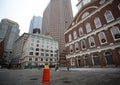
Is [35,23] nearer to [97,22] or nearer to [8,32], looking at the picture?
[8,32]

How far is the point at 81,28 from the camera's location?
777 inches

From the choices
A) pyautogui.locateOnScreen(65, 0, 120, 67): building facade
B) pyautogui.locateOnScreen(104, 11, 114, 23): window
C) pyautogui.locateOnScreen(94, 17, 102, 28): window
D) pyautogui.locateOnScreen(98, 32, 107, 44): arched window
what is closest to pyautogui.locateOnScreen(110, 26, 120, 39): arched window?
pyautogui.locateOnScreen(65, 0, 120, 67): building facade

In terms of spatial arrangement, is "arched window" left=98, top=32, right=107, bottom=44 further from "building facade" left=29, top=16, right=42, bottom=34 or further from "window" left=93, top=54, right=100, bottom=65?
"building facade" left=29, top=16, right=42, bottom=34

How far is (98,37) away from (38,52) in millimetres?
46793

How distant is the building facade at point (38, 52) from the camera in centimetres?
5175

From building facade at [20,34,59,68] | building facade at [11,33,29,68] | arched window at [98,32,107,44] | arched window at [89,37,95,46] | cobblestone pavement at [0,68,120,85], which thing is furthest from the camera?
building facade at [11,33,29,68]

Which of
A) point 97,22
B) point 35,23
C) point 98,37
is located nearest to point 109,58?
point 98,37

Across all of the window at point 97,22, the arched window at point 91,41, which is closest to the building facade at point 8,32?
the arched window at point 91,41

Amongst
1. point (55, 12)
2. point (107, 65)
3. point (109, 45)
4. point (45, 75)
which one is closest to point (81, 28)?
point (109, 45)

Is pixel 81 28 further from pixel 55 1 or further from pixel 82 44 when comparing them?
pixel 55 1

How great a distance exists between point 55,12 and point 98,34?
130526 millimetres

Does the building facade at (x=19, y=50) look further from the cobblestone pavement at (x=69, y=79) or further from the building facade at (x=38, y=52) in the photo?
the cobblestone pavement at (x=69, y=79)

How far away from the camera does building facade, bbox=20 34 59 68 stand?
170 ft

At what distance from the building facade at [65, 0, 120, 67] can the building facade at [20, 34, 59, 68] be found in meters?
36.0
